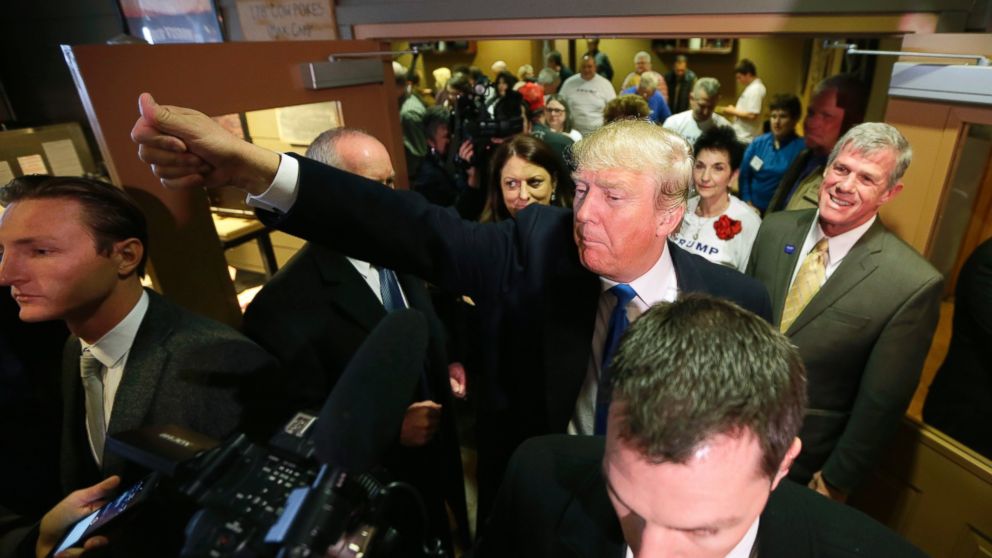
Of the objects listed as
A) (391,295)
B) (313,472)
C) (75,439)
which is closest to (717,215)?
(391,295)

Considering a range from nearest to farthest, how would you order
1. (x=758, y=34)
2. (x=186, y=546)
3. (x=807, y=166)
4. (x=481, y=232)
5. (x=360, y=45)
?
(x=186, y=546)
(x=481, y=232)
(x=758, y=34)
(x=360, y=45)
(x=807, y=166)

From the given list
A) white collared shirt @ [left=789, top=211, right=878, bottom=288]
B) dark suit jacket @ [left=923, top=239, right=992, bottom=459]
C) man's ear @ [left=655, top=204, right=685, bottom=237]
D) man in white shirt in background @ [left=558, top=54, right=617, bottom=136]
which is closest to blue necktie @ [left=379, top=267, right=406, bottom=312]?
man's ear @ [left=655, top=204, right=685, bottom=237]

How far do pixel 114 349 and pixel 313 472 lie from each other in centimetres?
112

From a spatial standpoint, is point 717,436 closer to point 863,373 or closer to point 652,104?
point 863,373

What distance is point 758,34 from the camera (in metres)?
2.09

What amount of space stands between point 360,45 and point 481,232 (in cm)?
174

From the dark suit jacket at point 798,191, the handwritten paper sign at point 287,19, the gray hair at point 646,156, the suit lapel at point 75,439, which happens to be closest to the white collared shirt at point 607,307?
the gray hair at point 646,156

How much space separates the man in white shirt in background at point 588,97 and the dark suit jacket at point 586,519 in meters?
5.22

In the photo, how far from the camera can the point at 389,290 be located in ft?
5.99

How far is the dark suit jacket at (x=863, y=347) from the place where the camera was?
1.63 meters

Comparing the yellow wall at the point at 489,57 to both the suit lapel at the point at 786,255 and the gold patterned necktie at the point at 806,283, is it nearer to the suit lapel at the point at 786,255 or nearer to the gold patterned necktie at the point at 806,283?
the suit lapel at the point at 786,255

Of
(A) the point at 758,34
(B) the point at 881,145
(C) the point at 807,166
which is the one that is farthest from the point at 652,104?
(B) the point at 881,145

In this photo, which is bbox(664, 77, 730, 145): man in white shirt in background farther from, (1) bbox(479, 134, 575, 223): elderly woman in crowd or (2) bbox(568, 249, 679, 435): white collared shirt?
(2) bbox(568, 249, 679, 435): white collared shirt

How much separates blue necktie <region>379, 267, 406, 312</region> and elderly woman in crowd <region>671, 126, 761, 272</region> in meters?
1.45
